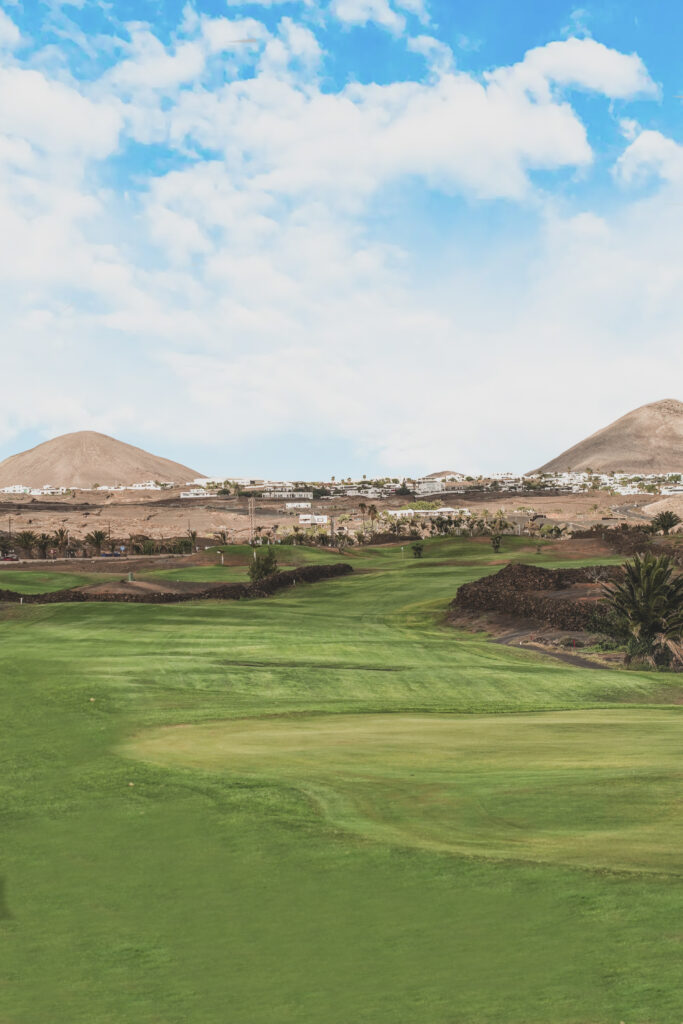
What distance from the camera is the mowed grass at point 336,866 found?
7602mm

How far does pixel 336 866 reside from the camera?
10.4 metres

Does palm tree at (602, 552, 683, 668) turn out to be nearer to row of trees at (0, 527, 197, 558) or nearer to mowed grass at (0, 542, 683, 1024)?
mowed grass at (0, 542, 683, 1024)

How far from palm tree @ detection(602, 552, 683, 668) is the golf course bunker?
1369 centimetres

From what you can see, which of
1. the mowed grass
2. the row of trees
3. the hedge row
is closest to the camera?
the mowed grass

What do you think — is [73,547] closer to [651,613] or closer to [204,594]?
[204,594]

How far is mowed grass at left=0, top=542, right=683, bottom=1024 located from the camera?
7.60m

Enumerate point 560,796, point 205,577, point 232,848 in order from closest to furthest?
1. point 232,848
2. point 560,796
3. point 205,577

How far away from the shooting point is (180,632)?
35.8m

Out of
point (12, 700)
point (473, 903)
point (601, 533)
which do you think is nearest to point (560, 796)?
point (473, 903)

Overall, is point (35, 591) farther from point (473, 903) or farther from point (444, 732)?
point (473, 903)

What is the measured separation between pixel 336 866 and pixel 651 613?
25.8 metres

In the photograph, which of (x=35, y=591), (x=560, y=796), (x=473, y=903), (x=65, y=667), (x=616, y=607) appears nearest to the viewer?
(x=473, y=903)

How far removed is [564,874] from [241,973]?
347 cm

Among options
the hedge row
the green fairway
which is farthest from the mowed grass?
the green fairway
